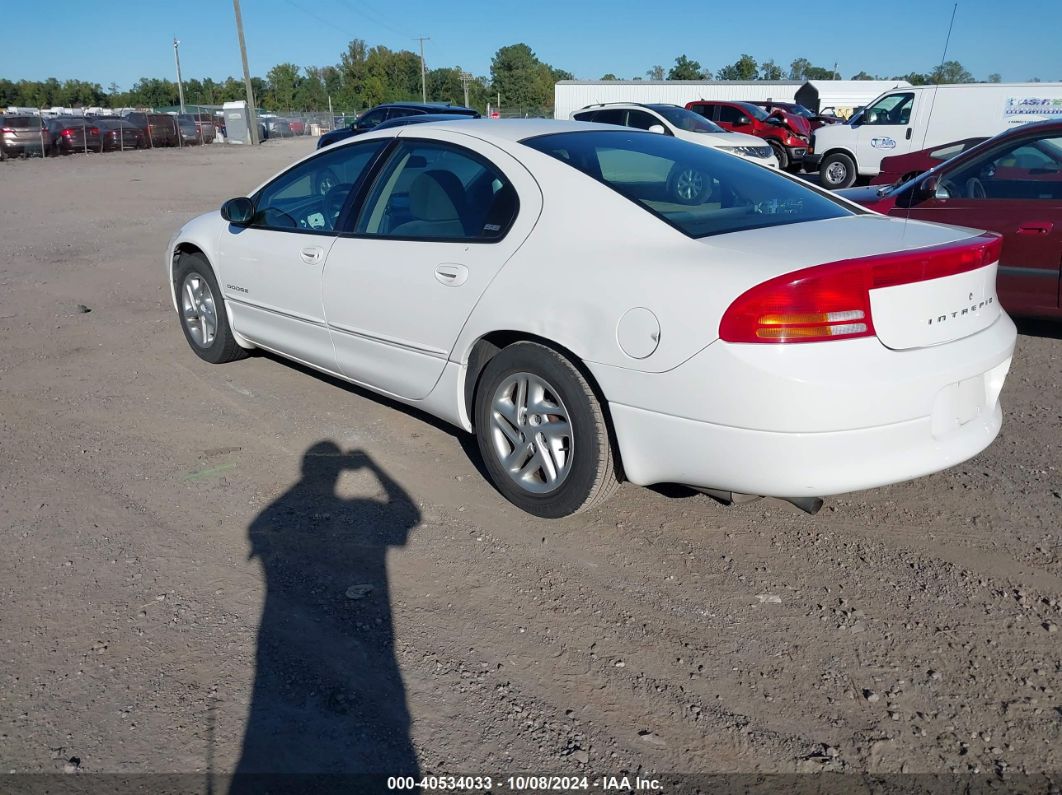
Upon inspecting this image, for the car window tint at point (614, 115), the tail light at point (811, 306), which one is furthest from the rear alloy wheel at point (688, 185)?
the car window tint at point (614, 115)

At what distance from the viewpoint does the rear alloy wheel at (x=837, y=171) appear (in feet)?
56.3

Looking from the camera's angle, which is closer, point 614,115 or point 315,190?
point 315,190

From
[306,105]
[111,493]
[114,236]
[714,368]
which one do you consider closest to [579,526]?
[714,368]

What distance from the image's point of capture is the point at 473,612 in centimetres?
296

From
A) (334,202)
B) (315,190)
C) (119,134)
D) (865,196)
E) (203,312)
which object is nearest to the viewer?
(334,202)

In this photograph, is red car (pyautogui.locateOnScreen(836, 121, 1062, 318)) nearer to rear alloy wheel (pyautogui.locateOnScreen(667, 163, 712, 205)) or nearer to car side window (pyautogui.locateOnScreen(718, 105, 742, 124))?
rear alloy wheel (pyautogui.locateOnScreen(667, 163, 712, 205))

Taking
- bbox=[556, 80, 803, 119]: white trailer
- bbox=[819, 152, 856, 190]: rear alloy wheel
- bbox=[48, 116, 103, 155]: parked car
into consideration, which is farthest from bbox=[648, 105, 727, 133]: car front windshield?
bbox=[556, 80, 803, 119]: white trailer

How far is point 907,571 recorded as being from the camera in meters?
3.16

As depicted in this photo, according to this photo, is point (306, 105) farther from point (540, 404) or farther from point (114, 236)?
point (540, 404)

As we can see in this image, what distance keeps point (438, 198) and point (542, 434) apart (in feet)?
4.29

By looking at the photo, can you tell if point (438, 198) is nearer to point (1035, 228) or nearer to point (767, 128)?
point (1035, 228)

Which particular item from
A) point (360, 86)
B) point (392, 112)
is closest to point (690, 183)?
point (392, 112)

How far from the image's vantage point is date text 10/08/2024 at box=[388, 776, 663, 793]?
2201mm

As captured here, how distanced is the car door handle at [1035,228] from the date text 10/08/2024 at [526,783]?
5.10 metres
